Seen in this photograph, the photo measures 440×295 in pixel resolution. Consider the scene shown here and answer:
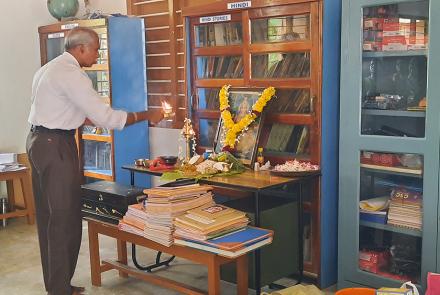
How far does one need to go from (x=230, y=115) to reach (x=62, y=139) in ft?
3.95

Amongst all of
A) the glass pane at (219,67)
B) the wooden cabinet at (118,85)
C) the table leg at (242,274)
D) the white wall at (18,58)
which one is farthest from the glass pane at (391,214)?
the white wall at (18,58)

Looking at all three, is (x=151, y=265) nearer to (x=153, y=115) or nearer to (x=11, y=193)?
(x=153, y=115)

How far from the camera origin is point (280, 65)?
3.79 m

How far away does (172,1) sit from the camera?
5.04m

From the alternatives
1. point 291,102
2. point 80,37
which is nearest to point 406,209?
point 291,102

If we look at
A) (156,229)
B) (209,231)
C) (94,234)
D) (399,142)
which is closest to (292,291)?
(209,231)

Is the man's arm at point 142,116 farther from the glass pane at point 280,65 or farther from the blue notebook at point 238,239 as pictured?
the blue notebook at point 238,239

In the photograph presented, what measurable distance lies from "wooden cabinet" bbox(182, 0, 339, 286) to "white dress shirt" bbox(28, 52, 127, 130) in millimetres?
1107

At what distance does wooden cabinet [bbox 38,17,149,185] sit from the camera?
200 inches

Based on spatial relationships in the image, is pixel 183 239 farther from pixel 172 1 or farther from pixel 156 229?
pixel 172 1

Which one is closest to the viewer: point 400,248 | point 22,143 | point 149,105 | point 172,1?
point 400,248

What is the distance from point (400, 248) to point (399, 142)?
0.70m

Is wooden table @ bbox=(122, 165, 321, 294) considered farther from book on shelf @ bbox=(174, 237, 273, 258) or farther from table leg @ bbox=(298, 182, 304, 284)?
book on shelf @ bbox=(174, 237, 273, 258)

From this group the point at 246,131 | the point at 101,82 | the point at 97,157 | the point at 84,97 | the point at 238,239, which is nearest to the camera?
the point at 238,239
